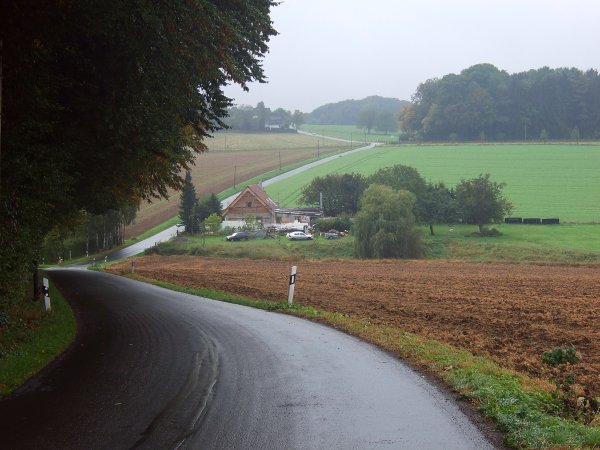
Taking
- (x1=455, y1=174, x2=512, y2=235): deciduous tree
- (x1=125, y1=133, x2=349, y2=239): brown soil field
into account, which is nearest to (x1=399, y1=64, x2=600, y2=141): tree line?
(x1=125, y1=133, x2=349, y2=239): brown soil field

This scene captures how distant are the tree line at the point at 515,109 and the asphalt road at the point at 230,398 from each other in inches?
5263

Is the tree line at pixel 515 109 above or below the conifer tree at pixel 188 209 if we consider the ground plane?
above

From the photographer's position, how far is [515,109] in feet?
466

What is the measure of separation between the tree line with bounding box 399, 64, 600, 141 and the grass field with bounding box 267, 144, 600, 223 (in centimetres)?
1105

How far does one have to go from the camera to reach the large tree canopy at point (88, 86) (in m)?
11.0

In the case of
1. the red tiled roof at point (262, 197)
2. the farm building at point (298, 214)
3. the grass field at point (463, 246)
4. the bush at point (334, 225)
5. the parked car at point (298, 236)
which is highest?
the red tiled roof at point (262, 197)

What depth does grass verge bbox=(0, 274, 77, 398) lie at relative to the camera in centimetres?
981

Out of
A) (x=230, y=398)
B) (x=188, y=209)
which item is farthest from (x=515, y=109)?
(x=230, y=398)

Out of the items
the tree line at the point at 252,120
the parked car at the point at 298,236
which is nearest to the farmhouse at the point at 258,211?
the parked car at the point at 298,236

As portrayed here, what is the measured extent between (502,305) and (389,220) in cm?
4307

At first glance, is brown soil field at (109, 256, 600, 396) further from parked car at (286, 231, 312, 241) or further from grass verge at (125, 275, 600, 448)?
parked car at (286, 231, 312, 241)

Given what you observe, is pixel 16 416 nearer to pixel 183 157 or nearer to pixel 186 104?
pixel 186 104

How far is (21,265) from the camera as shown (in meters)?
11.1

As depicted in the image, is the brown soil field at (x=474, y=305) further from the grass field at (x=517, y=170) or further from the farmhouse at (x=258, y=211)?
the farmhouse at (x=258, y=211)
